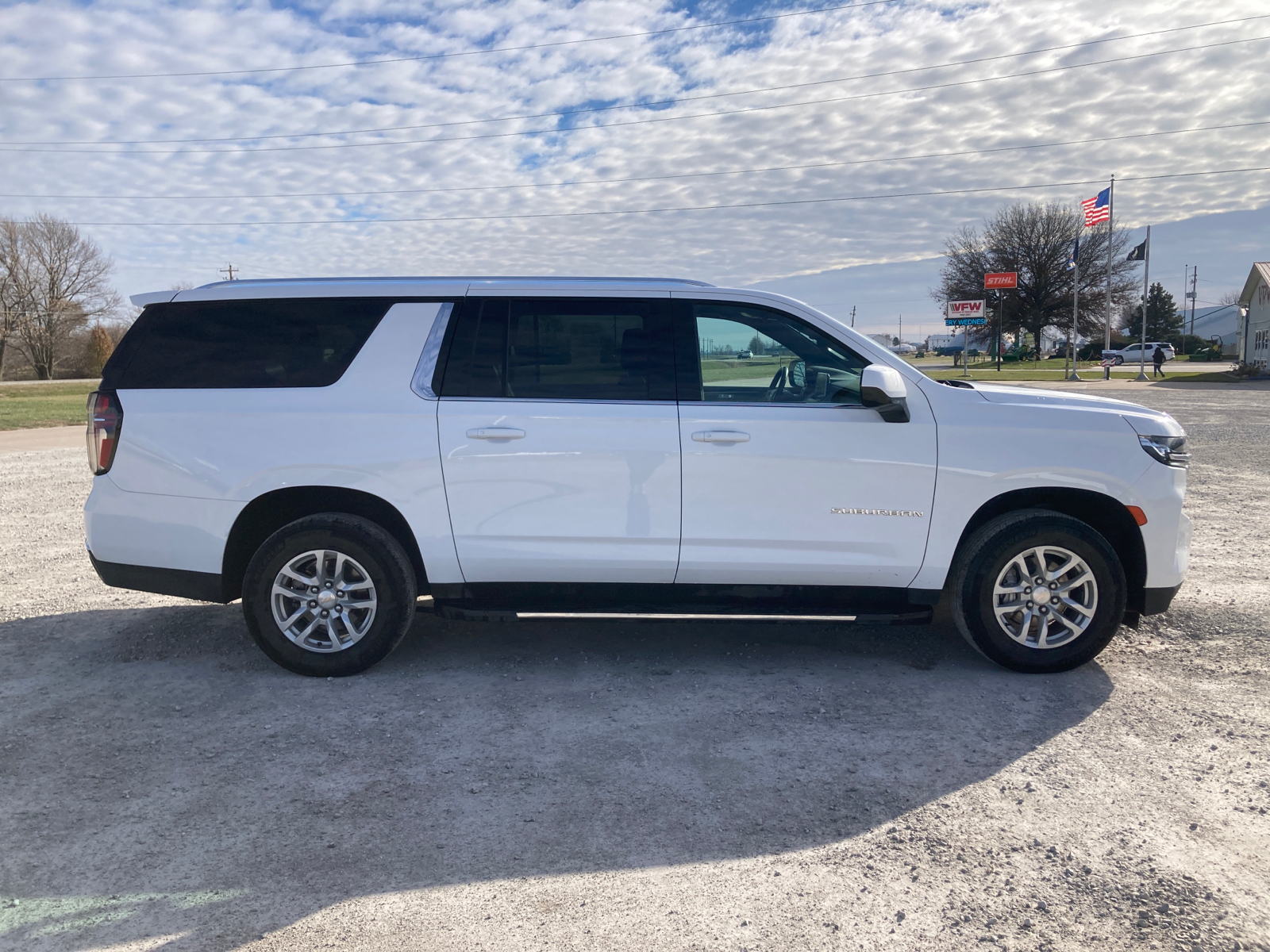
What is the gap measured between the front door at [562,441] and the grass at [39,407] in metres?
Answer: 13.5

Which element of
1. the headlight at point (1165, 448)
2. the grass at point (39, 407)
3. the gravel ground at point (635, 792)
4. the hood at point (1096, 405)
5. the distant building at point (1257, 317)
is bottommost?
the gravel ground at point (635, 792)

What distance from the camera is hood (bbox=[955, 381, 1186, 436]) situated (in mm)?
4516

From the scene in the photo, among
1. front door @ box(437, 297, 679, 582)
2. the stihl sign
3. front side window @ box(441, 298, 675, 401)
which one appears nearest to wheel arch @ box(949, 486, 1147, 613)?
front door @ box(437, 297, 679, 582)

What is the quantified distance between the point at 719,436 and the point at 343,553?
6.43 feet

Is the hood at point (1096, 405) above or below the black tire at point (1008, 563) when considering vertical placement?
above

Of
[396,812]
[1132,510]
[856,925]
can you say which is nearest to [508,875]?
[396,812]

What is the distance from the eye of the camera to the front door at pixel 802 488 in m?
4.40

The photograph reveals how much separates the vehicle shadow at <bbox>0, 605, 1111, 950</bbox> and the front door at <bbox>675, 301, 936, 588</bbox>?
62 centimetres

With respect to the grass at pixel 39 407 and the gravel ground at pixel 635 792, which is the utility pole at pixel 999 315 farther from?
Result: the gravel ground at pixel 635 792

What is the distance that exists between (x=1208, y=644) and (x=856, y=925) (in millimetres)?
3654

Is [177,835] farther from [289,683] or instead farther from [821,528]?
[821,528]

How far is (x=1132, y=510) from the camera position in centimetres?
448

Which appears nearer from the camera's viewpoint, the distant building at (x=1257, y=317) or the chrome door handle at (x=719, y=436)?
the chrome door handle at (x=719, y=436)

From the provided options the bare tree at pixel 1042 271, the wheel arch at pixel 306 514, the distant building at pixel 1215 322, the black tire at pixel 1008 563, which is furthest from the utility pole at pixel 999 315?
the wheel arch at pixel 306 514
